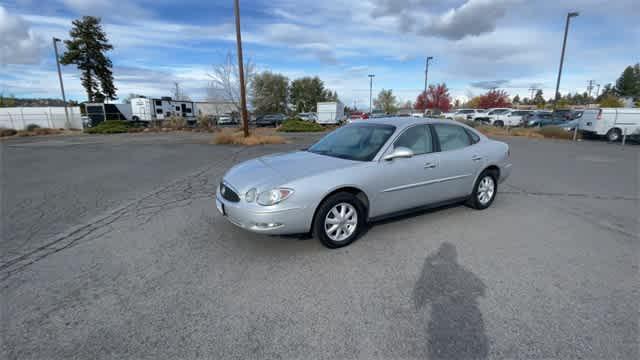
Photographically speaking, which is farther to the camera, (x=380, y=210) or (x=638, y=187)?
(x=638, y=187)

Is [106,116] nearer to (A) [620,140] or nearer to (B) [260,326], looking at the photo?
(B) [260,326]

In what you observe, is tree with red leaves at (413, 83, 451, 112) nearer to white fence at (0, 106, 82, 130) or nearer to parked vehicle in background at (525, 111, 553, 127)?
parked vehicle in background at (525, 111, 553, 127)

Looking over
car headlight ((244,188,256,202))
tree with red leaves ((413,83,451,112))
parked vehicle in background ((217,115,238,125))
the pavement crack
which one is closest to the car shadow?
car headlight ((244,188,256,202))

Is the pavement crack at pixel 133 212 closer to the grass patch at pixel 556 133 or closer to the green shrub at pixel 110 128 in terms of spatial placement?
the grass patch at pixel 556 133

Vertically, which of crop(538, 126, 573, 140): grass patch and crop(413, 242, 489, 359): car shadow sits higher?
crop(538, 126, 573, 140): grass patch

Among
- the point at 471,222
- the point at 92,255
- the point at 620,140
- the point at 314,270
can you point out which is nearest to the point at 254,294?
the point at 314,270

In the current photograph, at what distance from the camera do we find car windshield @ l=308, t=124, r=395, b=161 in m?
4.09

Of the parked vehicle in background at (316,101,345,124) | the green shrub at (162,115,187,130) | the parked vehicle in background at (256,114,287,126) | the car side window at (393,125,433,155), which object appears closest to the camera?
the car side window at (393,125,433,155)

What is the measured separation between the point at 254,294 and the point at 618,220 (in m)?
5.50

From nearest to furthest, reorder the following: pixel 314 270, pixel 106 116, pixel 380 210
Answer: pixel 314 270, pixel 380 210, pixel 106 116

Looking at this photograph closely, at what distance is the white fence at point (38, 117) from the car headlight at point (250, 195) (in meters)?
38.5

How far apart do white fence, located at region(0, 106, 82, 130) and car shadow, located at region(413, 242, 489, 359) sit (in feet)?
132

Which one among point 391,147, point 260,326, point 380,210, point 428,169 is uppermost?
point 391,147

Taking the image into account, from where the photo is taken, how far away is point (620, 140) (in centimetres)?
1742
